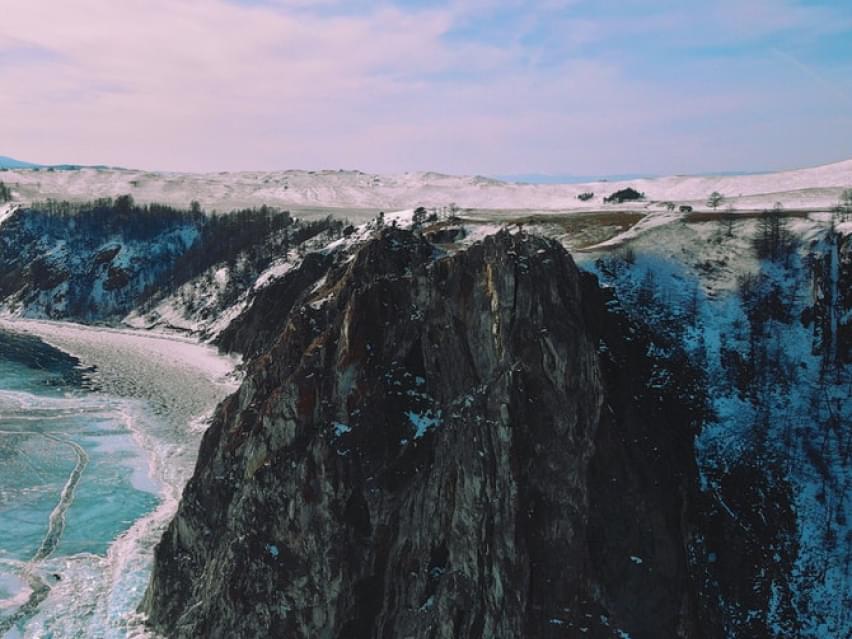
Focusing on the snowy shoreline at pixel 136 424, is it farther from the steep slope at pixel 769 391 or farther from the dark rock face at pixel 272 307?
the steep slope at pixel 769 391

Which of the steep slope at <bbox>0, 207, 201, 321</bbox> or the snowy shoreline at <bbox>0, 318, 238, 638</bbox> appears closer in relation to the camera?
the snowy shoreline at <bbox>0, 318, 238, 638</bbox>

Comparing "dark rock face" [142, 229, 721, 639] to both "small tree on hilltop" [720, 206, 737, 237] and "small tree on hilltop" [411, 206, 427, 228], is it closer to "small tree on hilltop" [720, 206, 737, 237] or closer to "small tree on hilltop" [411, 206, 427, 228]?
"small tree on hilltop" [720, 206, 737, 237]

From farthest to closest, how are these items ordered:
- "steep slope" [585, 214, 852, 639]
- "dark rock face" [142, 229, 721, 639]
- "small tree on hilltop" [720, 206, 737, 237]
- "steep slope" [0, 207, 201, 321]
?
"steep slope" [0, 207, 201, 321]
"small tree on hilltop" [720, 206, 737, 237]
"steep slope" [585, 214, 852, 639]
"dark rock face" [142, 229, 721, 639]

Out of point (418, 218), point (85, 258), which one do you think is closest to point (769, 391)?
point (418, 218)

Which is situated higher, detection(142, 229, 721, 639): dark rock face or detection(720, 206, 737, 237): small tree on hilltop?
detection(720, 206, 737, 237): small tree on hilltop

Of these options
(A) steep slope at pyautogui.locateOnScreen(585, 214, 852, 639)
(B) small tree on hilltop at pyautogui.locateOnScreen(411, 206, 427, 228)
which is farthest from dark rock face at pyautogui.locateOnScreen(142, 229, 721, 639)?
(B) small tree on hilltop at pyautogui.locateOnScreen(411, 206, 427, 228)

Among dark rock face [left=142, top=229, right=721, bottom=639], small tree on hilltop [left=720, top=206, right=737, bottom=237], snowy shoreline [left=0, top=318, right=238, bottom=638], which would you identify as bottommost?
snowy shoreline [left=0, top=318, right=238, bottom=638]

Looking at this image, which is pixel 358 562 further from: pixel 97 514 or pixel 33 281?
pixel 33 281

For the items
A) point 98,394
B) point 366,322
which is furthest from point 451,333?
point 98,394

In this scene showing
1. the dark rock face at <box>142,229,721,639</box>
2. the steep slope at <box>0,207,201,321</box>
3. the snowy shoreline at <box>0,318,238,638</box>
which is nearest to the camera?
the dark rock face at <box>142,229,721,639</box>

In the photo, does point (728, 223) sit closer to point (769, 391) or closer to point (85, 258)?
point (769, 391)
